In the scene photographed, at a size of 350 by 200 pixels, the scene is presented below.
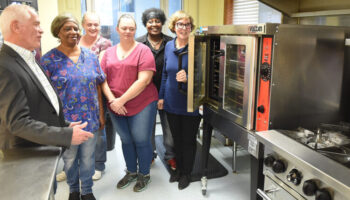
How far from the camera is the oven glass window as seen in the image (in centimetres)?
169

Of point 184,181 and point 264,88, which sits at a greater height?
point 264,88

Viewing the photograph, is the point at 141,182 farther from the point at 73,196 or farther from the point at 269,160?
the point at 269,160

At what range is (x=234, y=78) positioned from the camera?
1.78 metres

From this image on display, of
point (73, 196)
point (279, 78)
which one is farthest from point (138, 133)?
point (279, 78)

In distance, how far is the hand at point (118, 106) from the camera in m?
2.12

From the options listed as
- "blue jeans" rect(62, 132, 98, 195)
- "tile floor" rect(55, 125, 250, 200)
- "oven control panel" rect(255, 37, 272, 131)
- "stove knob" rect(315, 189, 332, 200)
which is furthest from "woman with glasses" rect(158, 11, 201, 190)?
"stove knob" rect(315, 189, 332, 200)

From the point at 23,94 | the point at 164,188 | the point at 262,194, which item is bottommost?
the point at 164,188

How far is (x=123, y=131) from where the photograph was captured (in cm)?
230

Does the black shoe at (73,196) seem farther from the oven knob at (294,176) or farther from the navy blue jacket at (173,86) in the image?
the oven knob at (294,176)

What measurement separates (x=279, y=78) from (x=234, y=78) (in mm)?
386

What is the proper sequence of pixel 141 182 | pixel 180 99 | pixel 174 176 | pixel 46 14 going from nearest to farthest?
1. pixel 180 99
2. pixel 141 182
3. pixel 174 176
4. pixel 46 14

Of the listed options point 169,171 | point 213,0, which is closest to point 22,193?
point 169,171

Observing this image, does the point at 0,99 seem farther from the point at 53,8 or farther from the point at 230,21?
the point at 230,21

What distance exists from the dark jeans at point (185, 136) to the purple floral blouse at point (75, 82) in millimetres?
671
